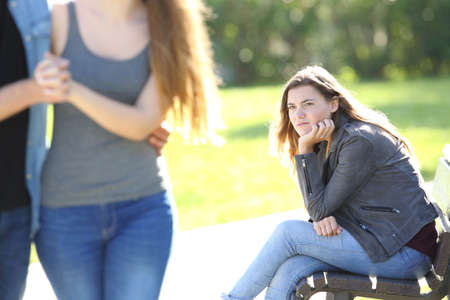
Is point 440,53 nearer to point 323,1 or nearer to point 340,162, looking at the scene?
point 323,1

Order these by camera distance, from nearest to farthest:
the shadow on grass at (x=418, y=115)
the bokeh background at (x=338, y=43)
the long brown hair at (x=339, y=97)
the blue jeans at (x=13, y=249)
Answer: the blue jeans at (x=13, y=249)
the long brown hair at (x=339, y=97)
the shadow on grass at (x=418, y=115)
the bokeh background at (x=338, y=43)

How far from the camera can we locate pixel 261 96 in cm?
1520

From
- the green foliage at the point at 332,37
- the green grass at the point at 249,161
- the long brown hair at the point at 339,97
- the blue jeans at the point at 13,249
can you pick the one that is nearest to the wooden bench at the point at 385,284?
the long brown hair at the point at 339,97

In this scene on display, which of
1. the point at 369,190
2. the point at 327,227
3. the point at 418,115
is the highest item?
the point at 369,190

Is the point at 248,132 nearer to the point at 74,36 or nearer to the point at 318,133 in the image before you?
the point at 318,133

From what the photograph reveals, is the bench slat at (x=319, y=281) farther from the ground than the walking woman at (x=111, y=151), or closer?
closer

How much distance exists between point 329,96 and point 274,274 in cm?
95

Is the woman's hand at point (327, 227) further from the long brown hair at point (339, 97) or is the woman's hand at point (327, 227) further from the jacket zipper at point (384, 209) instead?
the long brown hair at point (339, 97)

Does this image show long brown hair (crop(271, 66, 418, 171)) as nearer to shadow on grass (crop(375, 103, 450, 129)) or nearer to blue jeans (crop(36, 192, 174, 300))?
blue jeans (crop(36, 192, 174, 300))

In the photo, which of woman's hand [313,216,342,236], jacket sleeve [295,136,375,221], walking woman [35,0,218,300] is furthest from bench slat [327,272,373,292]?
walking woman [35,0,218,300]

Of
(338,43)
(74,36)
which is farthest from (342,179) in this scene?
(338,43)

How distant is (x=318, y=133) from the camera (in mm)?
3254

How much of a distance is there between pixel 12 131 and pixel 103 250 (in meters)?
0.51

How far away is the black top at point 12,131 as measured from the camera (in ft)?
6.99
